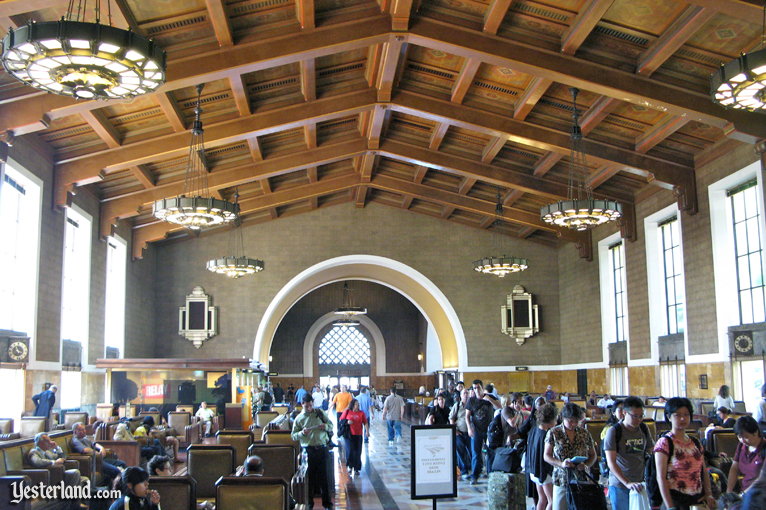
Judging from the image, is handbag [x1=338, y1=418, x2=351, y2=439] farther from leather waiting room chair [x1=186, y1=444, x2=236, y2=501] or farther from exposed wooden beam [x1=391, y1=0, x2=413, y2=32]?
exposed wooden beam [x1=391, y1=0, x2=413, y2=32]

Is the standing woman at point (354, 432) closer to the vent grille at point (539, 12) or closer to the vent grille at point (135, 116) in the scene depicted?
the vent grille at point (539, 12)

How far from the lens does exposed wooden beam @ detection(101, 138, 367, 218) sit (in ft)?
63.7

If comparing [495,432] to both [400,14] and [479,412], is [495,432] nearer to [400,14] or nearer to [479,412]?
[479,412]

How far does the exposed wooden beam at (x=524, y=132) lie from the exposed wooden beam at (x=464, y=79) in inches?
16.9

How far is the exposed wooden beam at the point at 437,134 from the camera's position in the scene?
58.2 ft

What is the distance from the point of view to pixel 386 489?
10.7 m

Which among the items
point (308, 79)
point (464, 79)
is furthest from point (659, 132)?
point (308, 79)

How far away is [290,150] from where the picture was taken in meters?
19.8

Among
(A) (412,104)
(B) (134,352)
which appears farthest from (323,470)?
(B) (134,352)

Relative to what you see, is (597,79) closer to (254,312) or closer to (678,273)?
(678,273)

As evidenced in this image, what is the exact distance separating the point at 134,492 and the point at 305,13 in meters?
9.30

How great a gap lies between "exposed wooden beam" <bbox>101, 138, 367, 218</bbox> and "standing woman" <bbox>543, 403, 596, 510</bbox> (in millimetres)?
14646

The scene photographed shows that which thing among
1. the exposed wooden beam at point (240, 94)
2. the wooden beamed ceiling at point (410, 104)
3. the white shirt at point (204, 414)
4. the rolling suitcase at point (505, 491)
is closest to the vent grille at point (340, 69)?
the wooden beamed ceiling at point (410, 104)

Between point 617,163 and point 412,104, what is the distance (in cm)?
495
